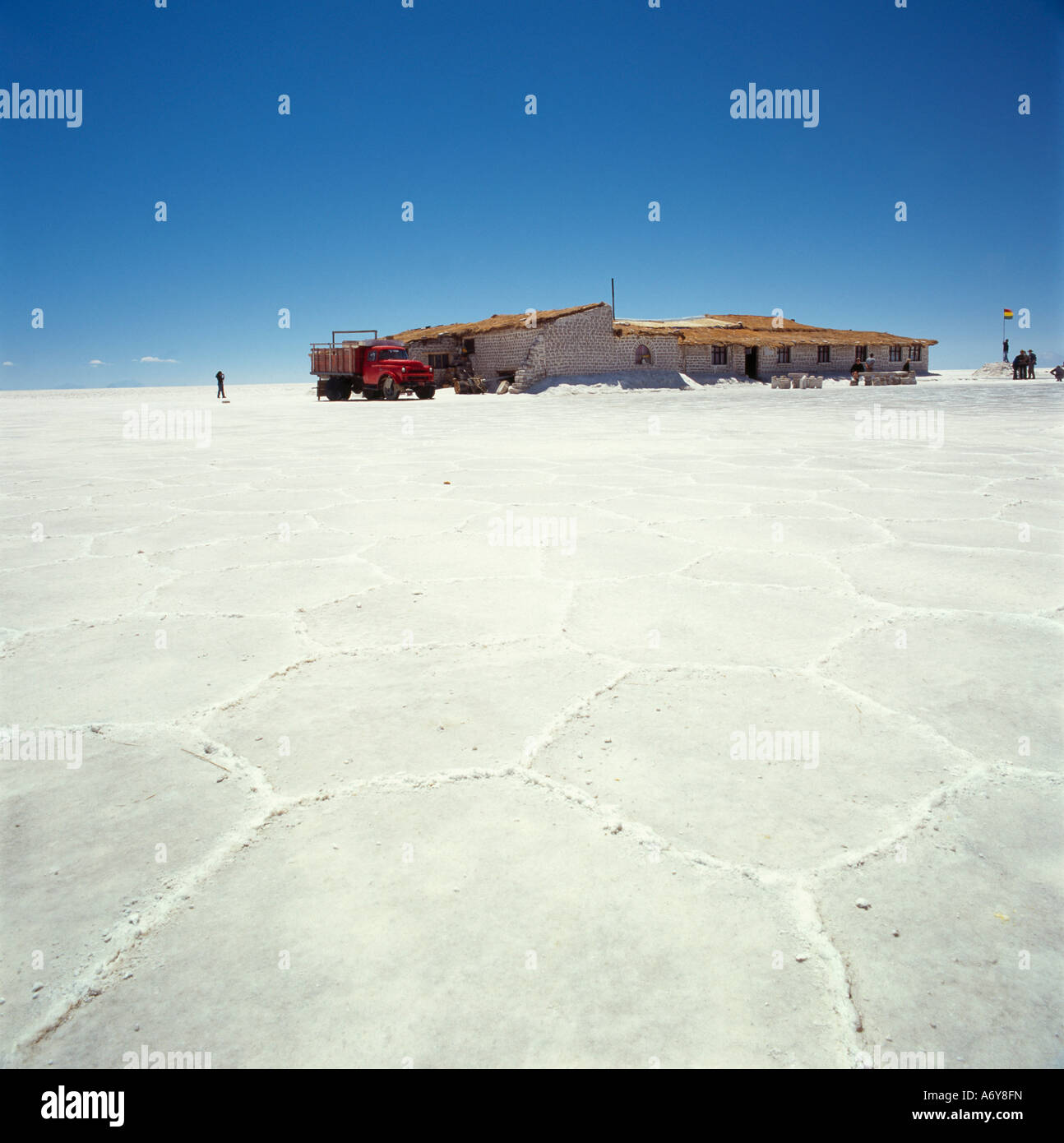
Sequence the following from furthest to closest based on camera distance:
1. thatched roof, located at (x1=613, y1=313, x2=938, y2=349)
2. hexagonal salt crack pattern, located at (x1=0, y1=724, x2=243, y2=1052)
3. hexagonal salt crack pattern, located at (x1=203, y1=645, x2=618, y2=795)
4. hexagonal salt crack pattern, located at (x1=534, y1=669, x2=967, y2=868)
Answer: thatched roof, located at (x1=613, y1=313, x2=938, y2=349) → hexagonal salt crack pattern, located at (x1=203, y1=645, x2=618, y2=795) → hexagonal salt crack pattern, located at (x1=534, y1=669, x2=967, y2=868) → hexagonal salt crack pattern, located at (x1=0, y1=724, x2=243, y2=1052)

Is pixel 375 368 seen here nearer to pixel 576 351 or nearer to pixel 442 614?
pixel 576 351

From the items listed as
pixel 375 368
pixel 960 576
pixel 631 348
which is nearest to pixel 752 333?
pixel 631 348

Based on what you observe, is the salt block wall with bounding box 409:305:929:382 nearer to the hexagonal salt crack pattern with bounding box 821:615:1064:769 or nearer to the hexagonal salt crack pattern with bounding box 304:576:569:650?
the hexagonal salt crack pattern with bounding box 304:576:569:650

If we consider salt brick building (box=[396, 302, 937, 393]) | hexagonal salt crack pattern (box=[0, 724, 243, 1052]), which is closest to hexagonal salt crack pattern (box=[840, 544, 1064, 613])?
hexagonal salt crack pattern (box=[0, 724, 243, 1052])

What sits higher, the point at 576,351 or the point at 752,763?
the point at 576,351

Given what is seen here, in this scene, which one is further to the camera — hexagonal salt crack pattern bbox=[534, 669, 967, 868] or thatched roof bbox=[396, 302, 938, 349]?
thatched roof bbox=[396, 302, 938, 349]

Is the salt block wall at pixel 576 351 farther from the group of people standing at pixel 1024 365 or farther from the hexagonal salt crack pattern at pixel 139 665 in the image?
the hexagonal salt crack pattern at pixel 139 665

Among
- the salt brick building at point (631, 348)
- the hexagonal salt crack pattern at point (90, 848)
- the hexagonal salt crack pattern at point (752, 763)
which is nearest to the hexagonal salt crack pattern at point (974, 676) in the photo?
the hexagonal salt crack pattern at point (752, 763)
